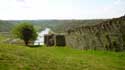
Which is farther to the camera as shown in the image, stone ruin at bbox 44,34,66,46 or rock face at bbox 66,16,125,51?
stone ruin at bbox 44,34,66,46

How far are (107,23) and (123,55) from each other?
22.5ft

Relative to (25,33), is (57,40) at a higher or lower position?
lower

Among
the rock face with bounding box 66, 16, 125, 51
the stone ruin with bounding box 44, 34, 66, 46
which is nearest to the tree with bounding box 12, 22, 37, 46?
the stone ruin with bounding box 44, 34, 66, 46

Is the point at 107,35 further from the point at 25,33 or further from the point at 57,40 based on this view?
the point at 25,33

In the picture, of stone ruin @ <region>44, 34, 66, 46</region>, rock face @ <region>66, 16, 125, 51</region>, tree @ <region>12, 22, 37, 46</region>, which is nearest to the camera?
rock face @ <region>66, 16, 125, 51</region>

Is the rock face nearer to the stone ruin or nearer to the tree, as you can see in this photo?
the stone ruin

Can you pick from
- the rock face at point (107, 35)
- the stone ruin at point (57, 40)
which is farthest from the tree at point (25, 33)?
the rock face at point (107, 35)

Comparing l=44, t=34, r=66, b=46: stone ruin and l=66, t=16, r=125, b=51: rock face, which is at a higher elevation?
l=66, t=16, r=125, b=51: rock face

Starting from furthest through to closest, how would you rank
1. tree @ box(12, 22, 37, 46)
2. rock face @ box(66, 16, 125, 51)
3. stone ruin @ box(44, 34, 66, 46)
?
tree @ box(12, 22, 37, 46)
stone ruin @ box(44, 34, 66, 46)
rock face @ box(66, 16, 125, 51)

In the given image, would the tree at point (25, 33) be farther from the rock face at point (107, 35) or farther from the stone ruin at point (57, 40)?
the rock face at point (107, 35)

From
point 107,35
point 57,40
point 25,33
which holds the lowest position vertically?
point 57,40

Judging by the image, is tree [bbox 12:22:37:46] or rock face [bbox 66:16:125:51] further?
tree [bbox 12:22:37:46]

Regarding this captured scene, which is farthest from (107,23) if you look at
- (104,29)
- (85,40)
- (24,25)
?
(24,25)

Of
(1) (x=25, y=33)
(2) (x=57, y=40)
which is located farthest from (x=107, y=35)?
(1) (x=25, y=33)
